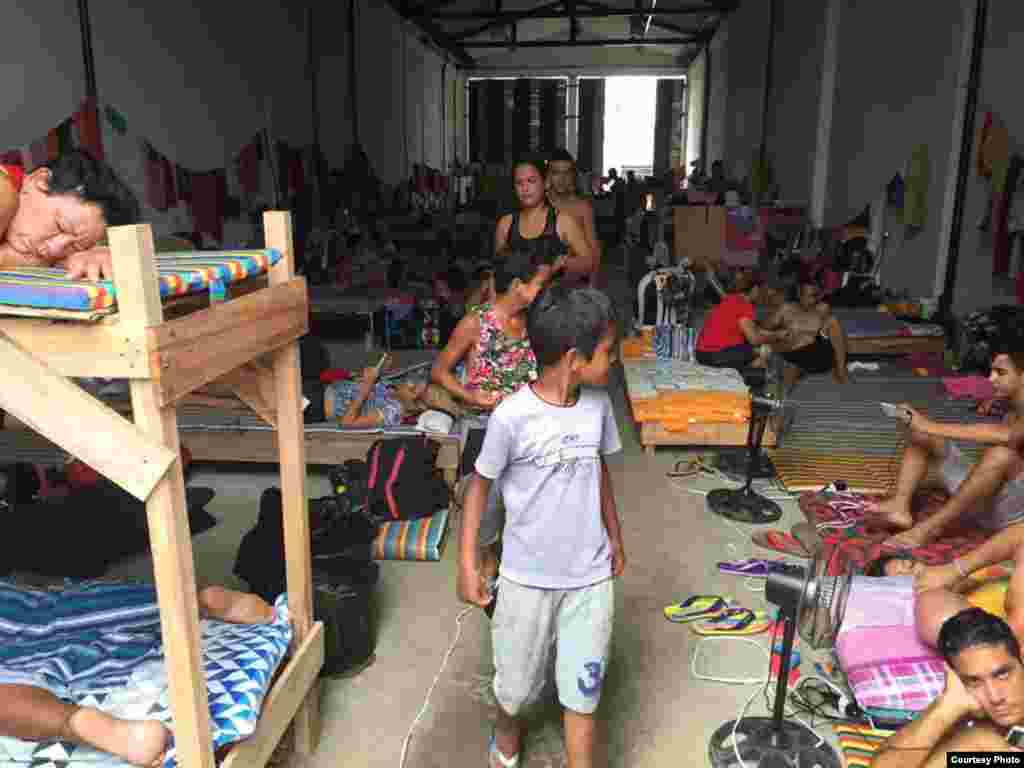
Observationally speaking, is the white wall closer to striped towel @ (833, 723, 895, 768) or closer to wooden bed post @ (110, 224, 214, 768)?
wooden bed post @ (110, 224, 214, 768)

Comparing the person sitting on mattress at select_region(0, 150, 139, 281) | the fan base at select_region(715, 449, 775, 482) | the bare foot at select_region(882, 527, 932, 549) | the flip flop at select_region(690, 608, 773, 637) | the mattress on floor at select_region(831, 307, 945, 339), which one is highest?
the person sitting on mattress at select_region(0, 150, 139, 281)

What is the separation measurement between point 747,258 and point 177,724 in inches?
409

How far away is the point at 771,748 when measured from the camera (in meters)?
2.75

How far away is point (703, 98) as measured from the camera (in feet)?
75.5

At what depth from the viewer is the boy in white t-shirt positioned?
7.88ft

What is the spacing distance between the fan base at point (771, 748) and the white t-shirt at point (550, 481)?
0.81m

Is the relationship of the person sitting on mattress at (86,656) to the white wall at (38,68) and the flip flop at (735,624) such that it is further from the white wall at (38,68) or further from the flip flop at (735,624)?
the white wall at (38,68)

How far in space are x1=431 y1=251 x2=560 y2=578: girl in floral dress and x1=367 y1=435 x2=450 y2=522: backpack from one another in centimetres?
35

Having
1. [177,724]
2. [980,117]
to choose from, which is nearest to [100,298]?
A: [177,724]

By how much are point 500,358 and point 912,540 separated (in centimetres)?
212

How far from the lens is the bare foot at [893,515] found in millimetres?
4297

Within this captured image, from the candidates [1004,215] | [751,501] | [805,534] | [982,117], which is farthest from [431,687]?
[982,117]

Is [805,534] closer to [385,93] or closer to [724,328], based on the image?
[724,328]

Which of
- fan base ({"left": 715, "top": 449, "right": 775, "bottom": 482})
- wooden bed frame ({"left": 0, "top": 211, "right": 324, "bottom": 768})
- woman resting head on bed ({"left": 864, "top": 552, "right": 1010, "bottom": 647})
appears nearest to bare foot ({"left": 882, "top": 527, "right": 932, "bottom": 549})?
woman resting head on bed ({"left": 864, "top": 552, "right": 1010, "bottom": 647})
